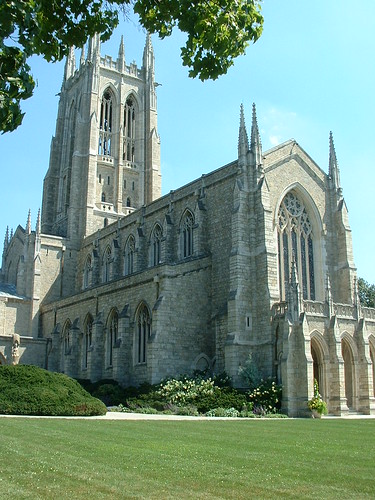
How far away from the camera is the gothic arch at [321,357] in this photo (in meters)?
31.1

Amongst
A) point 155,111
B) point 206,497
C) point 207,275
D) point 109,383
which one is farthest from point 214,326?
point 155,111

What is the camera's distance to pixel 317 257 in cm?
3838

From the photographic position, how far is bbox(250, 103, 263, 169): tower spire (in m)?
35.2

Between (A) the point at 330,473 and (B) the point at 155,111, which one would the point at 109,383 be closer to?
(A) the point at 330,473

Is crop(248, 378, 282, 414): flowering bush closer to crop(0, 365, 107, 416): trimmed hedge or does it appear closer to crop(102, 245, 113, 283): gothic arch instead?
crop(0, 365, 107, 416): trimmed hedge

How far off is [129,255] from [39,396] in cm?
2402

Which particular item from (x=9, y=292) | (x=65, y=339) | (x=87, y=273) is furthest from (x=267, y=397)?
(x=9, y=292)

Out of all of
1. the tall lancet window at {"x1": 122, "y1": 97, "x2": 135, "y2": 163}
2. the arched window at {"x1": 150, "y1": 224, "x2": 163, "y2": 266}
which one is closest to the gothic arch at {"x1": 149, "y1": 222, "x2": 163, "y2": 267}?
the arched window at {"x1": 150, "y1": 224, "x2": 163, "y2": 266}

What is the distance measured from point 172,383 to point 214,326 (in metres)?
5.10

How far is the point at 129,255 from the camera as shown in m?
48.6

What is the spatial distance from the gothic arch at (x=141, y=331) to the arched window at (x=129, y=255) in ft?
32.7

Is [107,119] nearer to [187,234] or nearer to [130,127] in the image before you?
[130,127]

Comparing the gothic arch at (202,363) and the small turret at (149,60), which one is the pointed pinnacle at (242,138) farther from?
the small turret at (149,60)

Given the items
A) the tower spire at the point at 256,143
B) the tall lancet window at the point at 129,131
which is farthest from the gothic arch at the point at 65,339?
the tall lancet window at the point at 129,131
